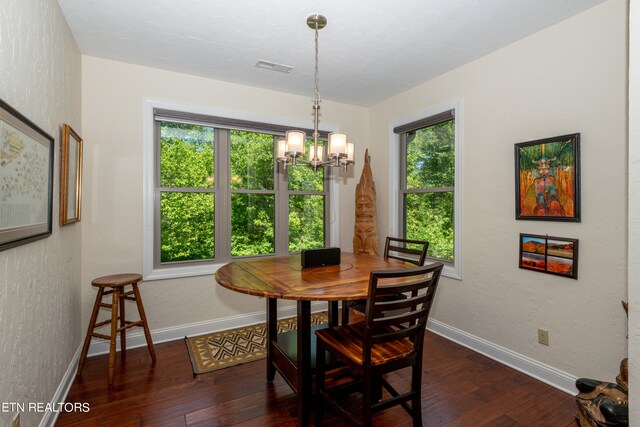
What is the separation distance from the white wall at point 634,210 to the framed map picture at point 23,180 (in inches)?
94.8

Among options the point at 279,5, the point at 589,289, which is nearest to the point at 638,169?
the point at 589,289

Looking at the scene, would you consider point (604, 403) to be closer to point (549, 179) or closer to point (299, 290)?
point (549, 179)

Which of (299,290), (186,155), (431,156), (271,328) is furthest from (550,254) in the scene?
(186,155)

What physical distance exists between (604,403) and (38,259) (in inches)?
119

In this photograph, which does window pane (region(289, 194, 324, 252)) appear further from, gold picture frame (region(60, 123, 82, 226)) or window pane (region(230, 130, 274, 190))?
gold picture frame (region(60, 123, 82, 226))

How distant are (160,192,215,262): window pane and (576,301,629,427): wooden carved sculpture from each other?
10.1ft

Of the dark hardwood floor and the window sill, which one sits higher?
the window sill

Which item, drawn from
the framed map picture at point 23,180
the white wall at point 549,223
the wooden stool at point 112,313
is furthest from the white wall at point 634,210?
the wooden stool at point 112,313

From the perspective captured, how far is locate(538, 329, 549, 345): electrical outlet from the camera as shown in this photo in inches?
88.7

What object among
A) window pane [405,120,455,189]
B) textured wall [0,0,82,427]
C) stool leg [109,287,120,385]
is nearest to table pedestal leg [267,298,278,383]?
stool leg [109,287,120,385]

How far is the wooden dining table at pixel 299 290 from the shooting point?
152 cm

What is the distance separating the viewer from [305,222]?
3.75 m

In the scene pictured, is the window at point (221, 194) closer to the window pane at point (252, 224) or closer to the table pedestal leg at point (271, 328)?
the window pane at point (252, 224)

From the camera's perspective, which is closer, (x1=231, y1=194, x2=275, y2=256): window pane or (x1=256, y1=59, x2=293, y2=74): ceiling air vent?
(x1=256, y1=59, x2=293, y2=74): ceiling air vent
